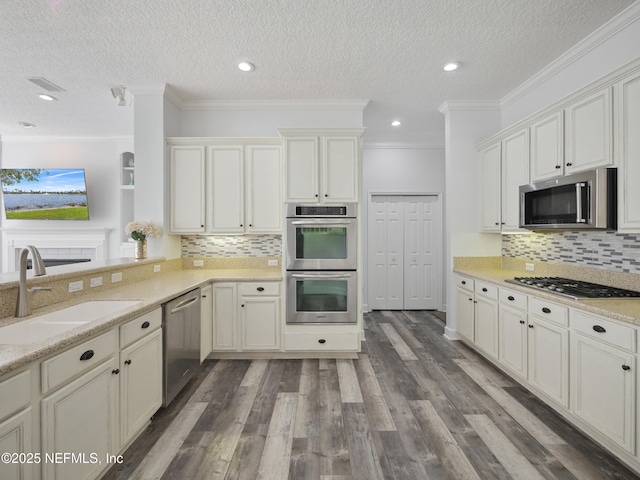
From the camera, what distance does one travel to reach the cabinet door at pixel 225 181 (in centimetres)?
344

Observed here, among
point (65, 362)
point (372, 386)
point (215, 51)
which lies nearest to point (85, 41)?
point (215, 51)

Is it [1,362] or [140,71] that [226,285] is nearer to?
[1,362]

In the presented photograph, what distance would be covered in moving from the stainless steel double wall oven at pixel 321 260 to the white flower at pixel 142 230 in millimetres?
1412

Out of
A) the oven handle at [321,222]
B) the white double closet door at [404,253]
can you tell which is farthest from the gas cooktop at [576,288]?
the white double closet door at [404,253]

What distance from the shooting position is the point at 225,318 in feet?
10.4

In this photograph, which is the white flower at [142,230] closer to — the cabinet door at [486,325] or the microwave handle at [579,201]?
the cabinet door at [486,325]

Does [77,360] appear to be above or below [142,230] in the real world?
below

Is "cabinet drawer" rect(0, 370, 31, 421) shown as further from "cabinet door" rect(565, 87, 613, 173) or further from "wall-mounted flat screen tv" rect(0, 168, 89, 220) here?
"wall-mounted flat screen tv" rect(0, 168, 89, 220)

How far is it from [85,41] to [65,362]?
263 centimetres

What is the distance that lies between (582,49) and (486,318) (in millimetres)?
2550

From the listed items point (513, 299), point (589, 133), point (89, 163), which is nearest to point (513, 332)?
point (513, 299)

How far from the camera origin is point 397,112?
13.3ft

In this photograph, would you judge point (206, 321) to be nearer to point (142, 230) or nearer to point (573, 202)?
point (142, 230)

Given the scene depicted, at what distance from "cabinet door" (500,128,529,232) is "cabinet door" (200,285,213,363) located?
322 centimetres
